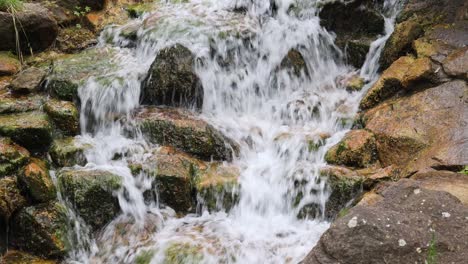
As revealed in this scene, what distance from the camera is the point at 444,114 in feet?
19.1

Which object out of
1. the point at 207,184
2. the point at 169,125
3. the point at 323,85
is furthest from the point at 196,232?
the point at 323,85

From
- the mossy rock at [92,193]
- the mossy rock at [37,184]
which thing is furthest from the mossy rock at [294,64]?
the mossy rock at [37,184]

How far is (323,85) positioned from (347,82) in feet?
1.46

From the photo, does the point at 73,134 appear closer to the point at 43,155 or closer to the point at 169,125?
the point at 43,155

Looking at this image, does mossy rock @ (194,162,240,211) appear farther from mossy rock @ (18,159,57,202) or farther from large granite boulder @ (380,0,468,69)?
large granite boulder @ (380,0,468,69)

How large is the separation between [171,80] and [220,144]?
1.45 m

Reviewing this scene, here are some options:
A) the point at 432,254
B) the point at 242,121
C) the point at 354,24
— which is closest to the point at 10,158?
the point at 242,121

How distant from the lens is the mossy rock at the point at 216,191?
593 centimetres

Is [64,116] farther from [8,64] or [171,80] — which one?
[8,64]

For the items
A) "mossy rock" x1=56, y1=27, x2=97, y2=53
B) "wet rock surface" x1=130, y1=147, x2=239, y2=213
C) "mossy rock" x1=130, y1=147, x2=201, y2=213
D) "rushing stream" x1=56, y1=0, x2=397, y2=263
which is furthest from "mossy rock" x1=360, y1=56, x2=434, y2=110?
"mossy rock" x1=56, y1=27, x2=97, y2=53

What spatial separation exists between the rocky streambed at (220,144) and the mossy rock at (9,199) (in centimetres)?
1

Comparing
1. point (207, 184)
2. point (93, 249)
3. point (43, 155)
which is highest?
point (43, 155)

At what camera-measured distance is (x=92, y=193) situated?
18.4 ft

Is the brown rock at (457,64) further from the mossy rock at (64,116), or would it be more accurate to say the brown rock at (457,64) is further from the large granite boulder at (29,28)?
the large granite boulder at (29,28)
